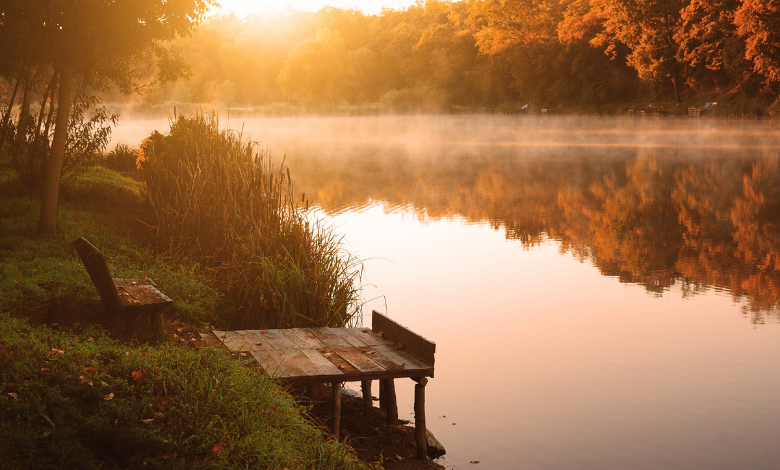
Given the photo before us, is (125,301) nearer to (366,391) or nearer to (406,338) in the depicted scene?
(366,391)

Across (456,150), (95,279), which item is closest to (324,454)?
(95,279)

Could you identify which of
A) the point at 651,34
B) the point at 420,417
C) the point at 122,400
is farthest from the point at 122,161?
the point at 651,34

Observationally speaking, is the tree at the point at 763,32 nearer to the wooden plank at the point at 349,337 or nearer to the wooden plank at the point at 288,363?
the wooden plank at the point at 349,337

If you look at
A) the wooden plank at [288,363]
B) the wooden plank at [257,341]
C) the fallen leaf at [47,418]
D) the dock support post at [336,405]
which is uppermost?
the fallen leaf at [47,418]

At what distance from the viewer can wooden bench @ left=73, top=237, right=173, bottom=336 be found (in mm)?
5832

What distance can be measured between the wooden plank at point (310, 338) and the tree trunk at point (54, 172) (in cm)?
475

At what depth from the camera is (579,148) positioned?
34.1 metres

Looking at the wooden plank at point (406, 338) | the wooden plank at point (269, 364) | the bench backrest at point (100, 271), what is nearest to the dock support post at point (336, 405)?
the wooden plank at point (269, 364)

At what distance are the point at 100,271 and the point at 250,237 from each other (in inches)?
106

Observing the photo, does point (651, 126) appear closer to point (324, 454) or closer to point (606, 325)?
point (606, 325)

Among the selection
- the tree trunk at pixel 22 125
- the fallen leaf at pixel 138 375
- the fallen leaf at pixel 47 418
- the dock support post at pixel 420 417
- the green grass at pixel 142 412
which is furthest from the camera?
the tree trunk at pixel 22 125

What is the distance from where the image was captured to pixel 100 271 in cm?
583

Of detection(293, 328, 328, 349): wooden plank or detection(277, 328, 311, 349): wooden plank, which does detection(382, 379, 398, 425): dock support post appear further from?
detection(277, 328, 311, 349): wooden plank

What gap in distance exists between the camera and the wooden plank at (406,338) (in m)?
5.56
